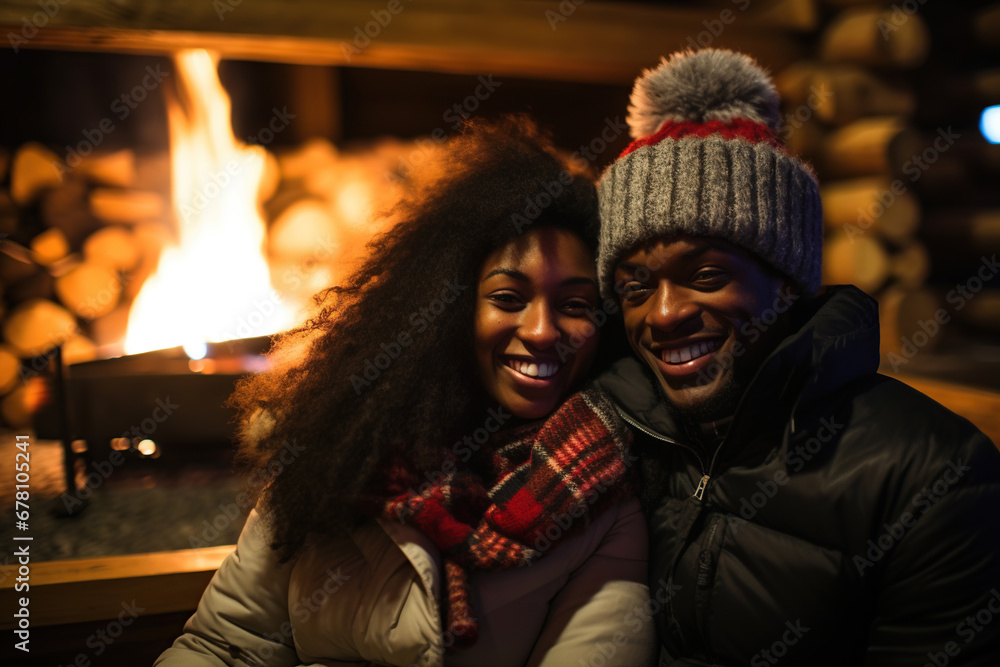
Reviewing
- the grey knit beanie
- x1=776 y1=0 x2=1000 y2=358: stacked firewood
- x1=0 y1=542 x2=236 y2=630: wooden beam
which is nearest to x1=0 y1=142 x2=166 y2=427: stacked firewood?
x1=0 y1=542 x2=236 y2=630: wooden beam

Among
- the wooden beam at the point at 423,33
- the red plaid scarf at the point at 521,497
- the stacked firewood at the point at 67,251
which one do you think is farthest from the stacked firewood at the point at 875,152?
the stacked firewood at the point at 67,251

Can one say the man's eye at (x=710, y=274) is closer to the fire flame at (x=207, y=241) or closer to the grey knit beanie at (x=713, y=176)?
the grey knit beanie at (x=713, y=176)

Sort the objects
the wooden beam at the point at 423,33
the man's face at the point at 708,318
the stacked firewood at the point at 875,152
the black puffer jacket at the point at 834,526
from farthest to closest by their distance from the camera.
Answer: the stacked firewood at the point at 875,152 → the wooden beam at the point at 423,33 → the man's face at the point at 708,318 → the black puffer jacket at the point at 834,526

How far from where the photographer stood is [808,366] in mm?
1296

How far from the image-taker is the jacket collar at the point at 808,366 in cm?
129

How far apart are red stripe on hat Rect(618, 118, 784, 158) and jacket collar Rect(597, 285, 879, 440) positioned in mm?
474

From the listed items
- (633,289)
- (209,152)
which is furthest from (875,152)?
(209,152)

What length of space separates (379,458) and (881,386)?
130cm

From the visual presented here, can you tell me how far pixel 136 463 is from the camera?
2.67 meters

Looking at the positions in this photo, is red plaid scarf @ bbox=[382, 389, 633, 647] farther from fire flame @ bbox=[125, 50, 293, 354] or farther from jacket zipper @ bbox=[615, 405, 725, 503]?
fire flame @ bbox=[125, 50, 293, 354]

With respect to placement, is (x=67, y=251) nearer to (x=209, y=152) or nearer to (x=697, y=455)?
(x=209, y=152)

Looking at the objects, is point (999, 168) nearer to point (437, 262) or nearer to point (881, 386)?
point (881, 386)

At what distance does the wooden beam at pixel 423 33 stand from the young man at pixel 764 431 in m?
1.68

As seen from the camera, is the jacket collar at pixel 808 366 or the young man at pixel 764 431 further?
the jacket collar at pixel 808 366
